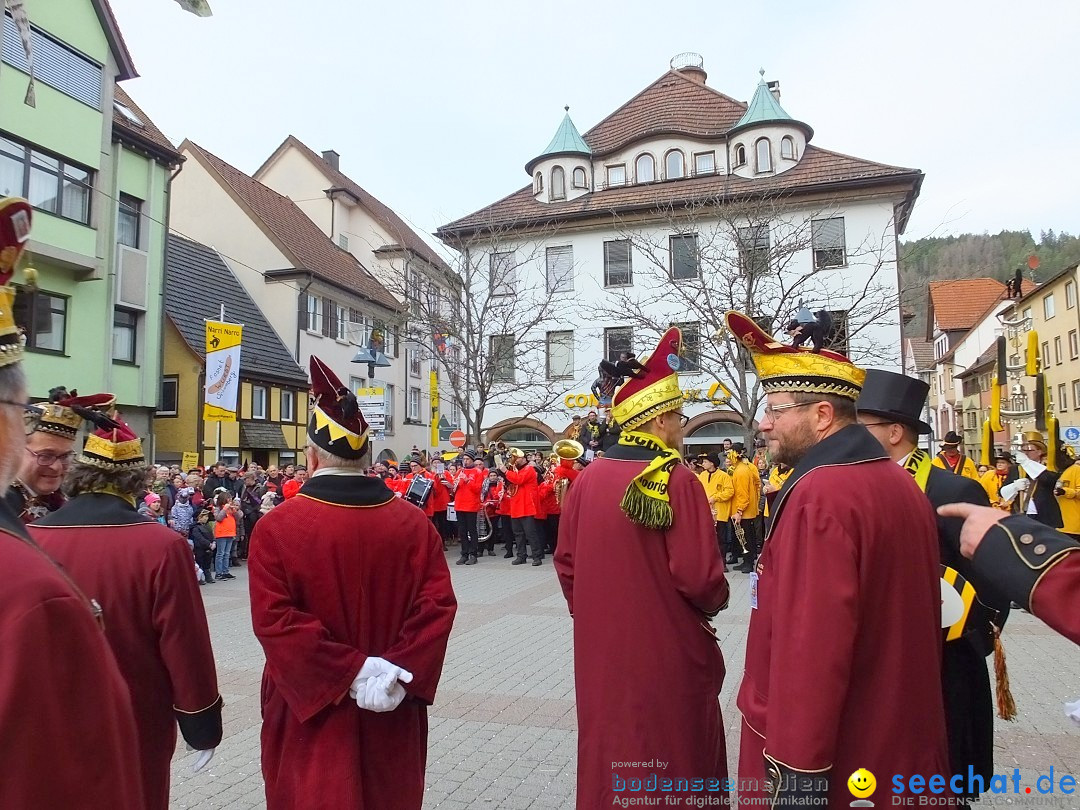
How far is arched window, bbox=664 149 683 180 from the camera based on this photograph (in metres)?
31.5

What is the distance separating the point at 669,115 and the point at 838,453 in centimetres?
3325

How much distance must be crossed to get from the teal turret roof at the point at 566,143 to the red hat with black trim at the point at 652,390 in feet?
98.8

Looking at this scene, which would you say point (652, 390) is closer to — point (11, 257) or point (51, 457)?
point (11, 257)

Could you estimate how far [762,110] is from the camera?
96.6 ft

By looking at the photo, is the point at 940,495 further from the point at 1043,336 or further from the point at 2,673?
the point at 1043,336

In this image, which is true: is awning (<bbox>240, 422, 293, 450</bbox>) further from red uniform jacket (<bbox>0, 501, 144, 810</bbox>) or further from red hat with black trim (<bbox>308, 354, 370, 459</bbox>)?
red uniform jacket (<bbox>0, 501, 144, 810</bbox>)

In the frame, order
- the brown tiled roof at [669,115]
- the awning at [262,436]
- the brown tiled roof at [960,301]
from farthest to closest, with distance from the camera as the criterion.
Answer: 1. the brown tiled roof at [960,301]
2. the brown tiled roof at [669,115]
3. the awning at [262,436]

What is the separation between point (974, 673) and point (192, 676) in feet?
10.5

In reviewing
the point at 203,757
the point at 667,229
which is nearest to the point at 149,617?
the point at 203,757

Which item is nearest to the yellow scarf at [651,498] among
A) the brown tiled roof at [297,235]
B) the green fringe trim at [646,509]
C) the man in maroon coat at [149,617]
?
the green fringe trim at [646,509]

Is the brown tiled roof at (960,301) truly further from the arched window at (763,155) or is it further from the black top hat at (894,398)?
the black top hat at (894,398)

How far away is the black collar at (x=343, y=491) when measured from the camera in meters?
3.03

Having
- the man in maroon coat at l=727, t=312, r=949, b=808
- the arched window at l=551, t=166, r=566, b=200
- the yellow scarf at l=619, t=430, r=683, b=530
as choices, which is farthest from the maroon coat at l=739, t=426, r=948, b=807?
the arched window at l=551, t=166, r=566, b=200

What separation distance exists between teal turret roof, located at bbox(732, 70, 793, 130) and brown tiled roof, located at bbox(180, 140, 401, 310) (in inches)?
693
